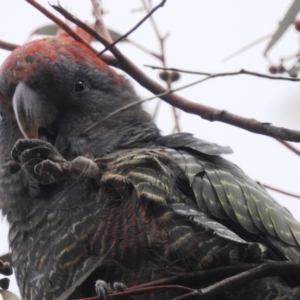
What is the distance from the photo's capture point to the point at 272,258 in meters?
2.67

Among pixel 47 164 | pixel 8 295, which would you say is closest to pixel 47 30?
pixel 47 164

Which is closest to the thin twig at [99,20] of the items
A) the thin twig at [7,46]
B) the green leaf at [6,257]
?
the thin twig at [7,46]

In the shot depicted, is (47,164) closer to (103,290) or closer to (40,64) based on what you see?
(103,290)

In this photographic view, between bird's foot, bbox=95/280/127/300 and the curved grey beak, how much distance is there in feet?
3.43

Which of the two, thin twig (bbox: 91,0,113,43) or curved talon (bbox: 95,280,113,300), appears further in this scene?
thin twig (bbox: 91,0,113,43)

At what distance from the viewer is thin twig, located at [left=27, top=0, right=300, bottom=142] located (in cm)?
220

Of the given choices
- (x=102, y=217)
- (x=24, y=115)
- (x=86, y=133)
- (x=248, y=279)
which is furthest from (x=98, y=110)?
(x=248, y=279)

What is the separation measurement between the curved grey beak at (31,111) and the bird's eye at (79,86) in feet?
0.60

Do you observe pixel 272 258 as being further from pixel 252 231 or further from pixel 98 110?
pixel 98 110

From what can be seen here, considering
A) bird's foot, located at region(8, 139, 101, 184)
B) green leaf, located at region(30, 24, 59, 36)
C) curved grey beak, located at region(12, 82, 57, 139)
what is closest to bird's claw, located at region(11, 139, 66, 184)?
bird's foot, located at region(8, 139, 101, 184)

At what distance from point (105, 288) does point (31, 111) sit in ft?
3.79

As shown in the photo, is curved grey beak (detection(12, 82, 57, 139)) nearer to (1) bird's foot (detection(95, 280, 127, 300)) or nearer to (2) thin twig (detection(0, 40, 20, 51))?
(2) thin twig (detection(0, 40, 20, 51))

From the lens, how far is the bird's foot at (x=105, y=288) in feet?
7.50

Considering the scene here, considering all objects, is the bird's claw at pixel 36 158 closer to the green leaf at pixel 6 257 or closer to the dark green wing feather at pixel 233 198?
the dark green wing feather at pixel 233 198
